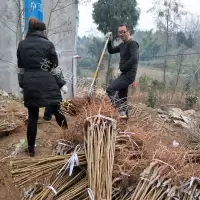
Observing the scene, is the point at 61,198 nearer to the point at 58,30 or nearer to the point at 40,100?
the point at 40,100

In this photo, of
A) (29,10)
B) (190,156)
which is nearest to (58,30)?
(29,10)

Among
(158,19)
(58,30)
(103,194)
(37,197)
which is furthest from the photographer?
(158,19)

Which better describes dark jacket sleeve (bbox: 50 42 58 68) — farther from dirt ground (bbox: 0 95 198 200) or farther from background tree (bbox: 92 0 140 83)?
background tree (bbox: 92 0 140 83)

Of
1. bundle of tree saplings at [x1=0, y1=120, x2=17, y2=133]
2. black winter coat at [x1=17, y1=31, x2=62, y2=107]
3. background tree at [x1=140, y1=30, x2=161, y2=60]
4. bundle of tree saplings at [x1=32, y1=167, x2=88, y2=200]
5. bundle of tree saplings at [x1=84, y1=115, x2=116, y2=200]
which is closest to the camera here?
bundle of tree saplings at [x1=84, y1=115, x2=116, y2=200]

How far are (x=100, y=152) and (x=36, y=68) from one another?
1.40 metres

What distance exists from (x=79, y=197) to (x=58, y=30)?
6.13 meters

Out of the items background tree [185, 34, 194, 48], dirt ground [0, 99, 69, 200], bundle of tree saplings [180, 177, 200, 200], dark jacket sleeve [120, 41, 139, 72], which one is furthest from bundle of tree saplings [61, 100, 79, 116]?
background tree [185, 34, 194, 48]

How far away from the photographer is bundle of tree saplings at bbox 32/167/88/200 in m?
2.41

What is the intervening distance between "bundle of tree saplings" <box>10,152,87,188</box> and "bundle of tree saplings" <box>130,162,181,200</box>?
0.47 meters

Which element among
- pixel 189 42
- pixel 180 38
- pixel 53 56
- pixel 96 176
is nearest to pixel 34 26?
pixel 53 56

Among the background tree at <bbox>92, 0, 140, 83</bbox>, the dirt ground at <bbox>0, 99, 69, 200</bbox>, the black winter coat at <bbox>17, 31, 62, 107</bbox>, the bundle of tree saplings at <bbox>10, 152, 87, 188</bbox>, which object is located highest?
the background tree at <bbox>92, 0, 140, 83</bbox>

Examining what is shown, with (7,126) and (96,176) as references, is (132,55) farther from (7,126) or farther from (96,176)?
(96,176)

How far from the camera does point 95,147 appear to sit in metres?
2.50

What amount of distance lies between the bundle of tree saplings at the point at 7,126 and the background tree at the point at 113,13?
9.04 meters
